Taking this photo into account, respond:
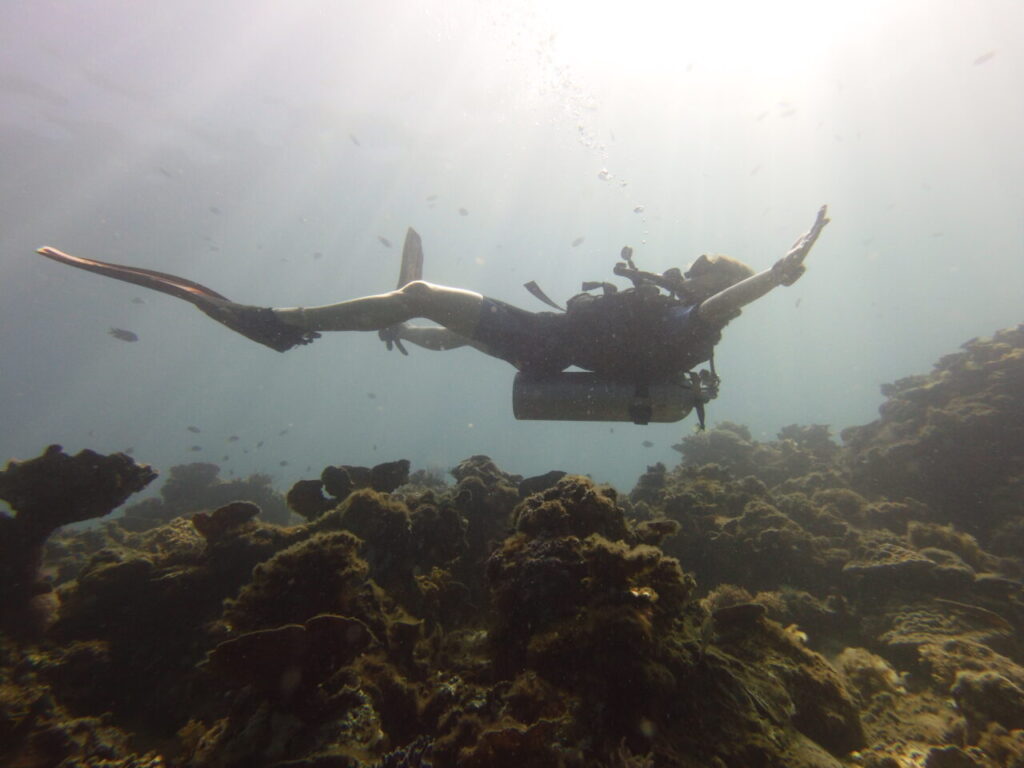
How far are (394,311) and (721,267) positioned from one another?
4.54m

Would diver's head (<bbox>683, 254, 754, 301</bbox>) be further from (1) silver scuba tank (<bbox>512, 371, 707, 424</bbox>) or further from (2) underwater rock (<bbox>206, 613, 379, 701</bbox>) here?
(2) underwater rock (<bbox>206, 613, 379, 701</bbox>)

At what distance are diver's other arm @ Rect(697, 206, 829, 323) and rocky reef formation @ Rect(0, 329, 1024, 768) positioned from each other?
110 inches

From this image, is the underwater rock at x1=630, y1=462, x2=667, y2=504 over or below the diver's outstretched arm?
below

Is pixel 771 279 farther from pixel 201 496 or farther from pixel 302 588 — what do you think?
pixel 201 496

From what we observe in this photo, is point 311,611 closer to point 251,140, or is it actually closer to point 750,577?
point 750,577

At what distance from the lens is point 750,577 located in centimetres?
574

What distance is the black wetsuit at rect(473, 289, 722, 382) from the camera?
18.2ft

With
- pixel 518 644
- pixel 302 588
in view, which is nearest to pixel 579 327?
pixel 518 644

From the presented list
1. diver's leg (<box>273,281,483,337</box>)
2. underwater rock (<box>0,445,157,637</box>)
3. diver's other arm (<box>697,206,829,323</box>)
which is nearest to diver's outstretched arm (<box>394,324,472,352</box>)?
diver's leg (<box>273,281,483,337</box>)

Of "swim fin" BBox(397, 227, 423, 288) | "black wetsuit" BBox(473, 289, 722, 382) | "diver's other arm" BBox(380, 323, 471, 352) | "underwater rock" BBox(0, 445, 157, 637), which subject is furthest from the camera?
"swim fin" BBox(397, 227, 423, 288)

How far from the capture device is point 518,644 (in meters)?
2.53

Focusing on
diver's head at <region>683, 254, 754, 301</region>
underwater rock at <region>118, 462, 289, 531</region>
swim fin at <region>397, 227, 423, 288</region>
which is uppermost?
swim fin at <region>397, 227, 423, 288</region>

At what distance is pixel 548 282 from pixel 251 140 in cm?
4899

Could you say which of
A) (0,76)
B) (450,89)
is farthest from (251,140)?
(450,89)
